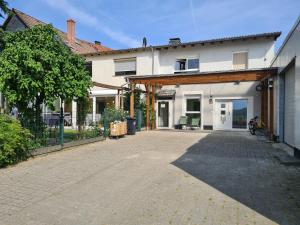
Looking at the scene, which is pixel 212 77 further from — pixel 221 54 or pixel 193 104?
pixel 193 104

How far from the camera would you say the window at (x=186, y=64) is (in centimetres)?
2013

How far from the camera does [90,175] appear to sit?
6.95 m

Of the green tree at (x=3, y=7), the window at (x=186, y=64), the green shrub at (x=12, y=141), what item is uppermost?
the green tree at (x=3, y=7)

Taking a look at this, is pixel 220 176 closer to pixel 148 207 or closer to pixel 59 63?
pixel 148 207

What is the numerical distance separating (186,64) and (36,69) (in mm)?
13371

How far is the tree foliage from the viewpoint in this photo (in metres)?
8.81

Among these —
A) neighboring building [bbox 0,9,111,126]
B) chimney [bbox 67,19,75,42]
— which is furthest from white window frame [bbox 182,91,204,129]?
chimney [bbox 67,19,75,42]

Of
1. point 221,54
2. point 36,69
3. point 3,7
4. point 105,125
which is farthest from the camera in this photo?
point 221,54

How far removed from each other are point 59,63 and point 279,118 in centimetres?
953

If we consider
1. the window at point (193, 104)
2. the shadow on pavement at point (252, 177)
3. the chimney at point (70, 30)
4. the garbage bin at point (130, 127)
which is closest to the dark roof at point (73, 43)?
the chimney at point (70, 30)

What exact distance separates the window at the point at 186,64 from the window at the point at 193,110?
2.15m

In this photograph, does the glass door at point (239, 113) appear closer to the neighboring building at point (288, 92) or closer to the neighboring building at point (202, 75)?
the neighboring building at point (202, 75)

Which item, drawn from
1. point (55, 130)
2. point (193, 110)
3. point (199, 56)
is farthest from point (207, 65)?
point (55, 130)

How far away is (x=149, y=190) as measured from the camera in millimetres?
5734
